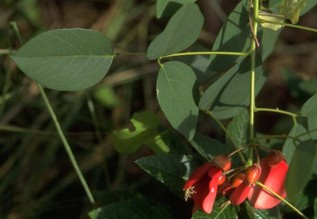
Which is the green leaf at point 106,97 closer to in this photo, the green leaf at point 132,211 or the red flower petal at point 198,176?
the green leaf at point 132,211

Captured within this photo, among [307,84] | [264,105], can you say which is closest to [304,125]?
[307,84]

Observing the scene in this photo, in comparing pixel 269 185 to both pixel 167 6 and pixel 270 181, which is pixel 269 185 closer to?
pixel 270 181

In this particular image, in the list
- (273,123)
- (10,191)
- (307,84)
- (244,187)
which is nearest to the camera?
(244,187)

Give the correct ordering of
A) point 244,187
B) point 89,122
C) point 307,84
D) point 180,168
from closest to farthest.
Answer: point 244,187 < point 180,168 < point 307,84 < point 89,122

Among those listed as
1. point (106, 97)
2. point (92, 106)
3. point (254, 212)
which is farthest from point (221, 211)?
point (106, 97)

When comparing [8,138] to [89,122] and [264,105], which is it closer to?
[89,122]
